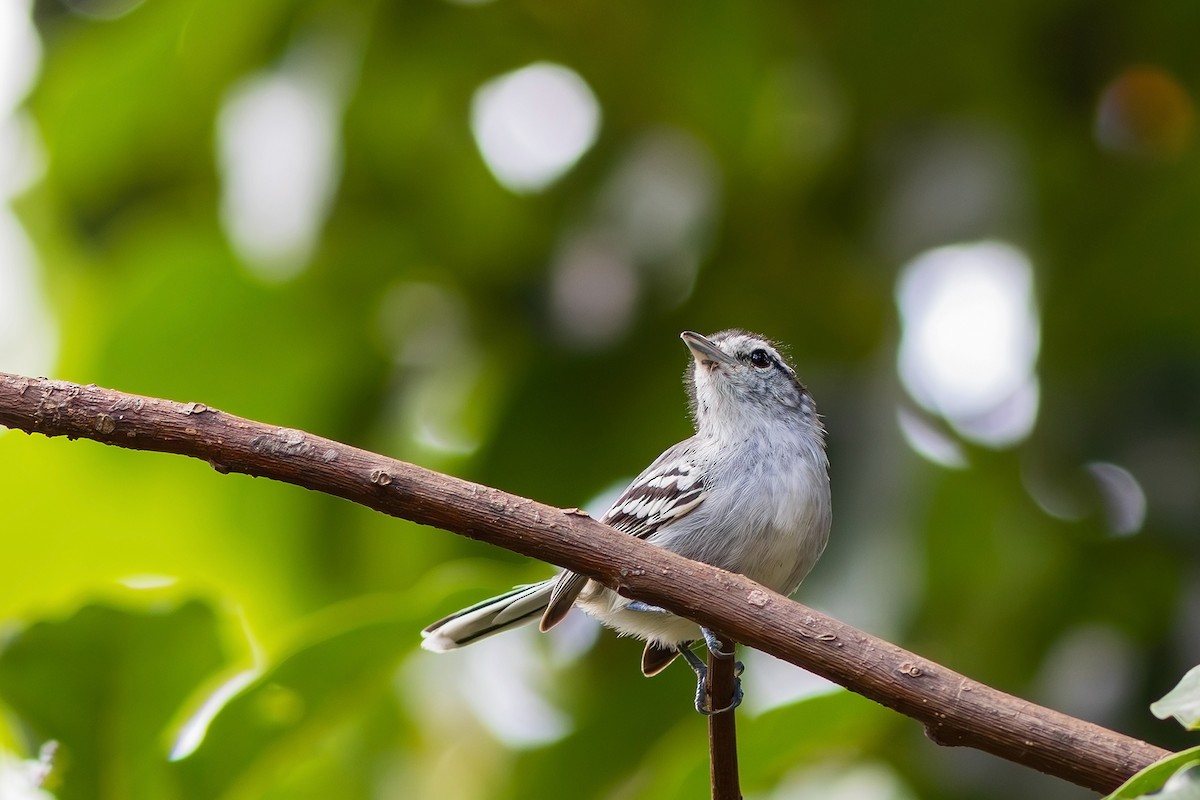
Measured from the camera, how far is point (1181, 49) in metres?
5.10

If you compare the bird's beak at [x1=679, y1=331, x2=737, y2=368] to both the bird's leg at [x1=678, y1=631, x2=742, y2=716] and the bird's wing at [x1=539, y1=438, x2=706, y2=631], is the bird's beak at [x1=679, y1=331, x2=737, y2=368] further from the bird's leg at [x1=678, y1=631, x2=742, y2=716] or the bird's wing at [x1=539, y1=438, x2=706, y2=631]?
the bird's leg at [x1=678, y1=631, x2=742, y2=716]

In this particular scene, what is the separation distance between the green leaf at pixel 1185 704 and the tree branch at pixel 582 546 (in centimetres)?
36

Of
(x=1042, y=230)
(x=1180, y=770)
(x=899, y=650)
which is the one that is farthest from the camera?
(x=1042, y=230)

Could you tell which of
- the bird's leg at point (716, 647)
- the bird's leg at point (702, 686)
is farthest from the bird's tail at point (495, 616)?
the bird's leg at point (716, 647)

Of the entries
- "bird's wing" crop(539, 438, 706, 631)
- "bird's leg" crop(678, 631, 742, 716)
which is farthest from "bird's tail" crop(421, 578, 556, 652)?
"bird's leg" crop(678, 631, 742, 716)

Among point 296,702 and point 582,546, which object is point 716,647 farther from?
point 296,702

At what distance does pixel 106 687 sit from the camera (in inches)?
121

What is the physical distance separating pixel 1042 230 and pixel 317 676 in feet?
11.3

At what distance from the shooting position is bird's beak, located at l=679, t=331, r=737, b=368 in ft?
14.7

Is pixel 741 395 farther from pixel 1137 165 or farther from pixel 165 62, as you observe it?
pixel 165 62

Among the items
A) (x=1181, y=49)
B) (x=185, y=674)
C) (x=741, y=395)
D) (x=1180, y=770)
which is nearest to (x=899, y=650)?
(x=1180, y=770)

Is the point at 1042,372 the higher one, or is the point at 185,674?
the point at 1042,372

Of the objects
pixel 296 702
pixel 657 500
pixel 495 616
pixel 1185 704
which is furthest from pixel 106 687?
pixel 1185 704

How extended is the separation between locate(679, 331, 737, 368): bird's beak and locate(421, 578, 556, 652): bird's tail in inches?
39.4
